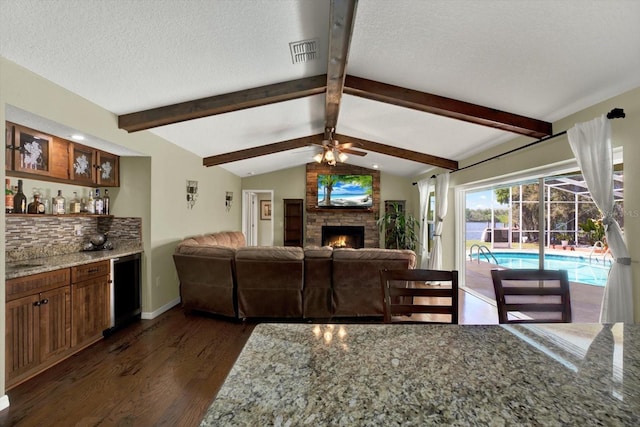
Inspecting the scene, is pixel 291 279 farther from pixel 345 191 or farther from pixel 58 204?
pixel 345 191

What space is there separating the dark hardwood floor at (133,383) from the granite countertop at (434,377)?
1524 millimetres

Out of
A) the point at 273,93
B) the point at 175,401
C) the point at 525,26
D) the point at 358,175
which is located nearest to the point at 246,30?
the point at 273,93

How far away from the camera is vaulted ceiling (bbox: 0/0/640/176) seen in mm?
1789

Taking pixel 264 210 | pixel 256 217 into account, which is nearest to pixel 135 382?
pixel 256 217

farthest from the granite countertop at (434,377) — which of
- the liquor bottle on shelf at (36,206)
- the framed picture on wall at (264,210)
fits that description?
the framed picture on wall at (264,210)

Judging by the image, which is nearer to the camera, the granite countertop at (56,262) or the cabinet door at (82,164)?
the granite countertop at (56,262)

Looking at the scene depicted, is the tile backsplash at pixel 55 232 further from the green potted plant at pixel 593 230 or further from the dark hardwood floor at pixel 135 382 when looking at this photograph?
the green potted plant at pixel 593 230

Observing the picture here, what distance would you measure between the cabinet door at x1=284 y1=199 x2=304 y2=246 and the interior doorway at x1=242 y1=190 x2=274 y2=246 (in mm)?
377

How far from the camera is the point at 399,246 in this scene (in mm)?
7133

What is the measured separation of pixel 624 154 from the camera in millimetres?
2281

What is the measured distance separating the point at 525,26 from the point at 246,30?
190 centimetres

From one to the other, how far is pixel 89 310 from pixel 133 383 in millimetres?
1060

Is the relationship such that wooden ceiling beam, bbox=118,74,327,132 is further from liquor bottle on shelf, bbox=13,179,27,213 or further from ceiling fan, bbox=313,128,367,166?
ceiling fan, bbox=313,128,367,166

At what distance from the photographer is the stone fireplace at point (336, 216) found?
7.60m
